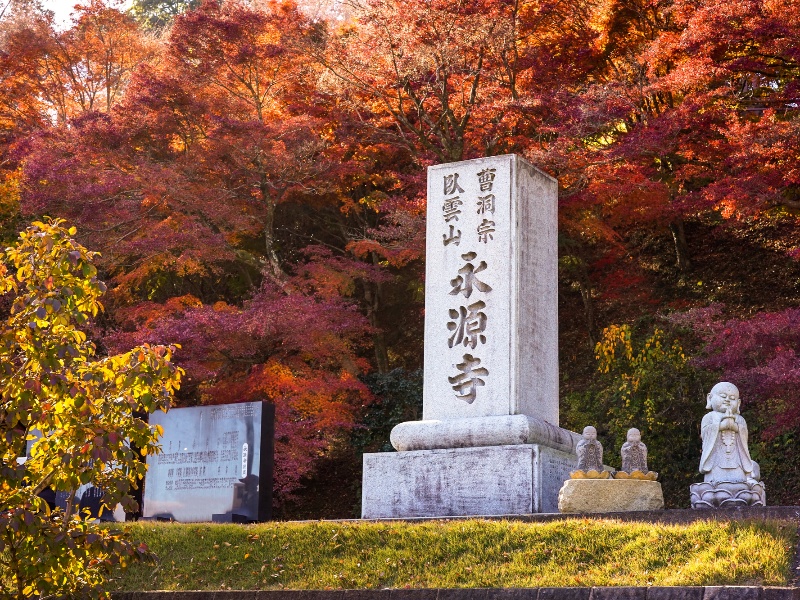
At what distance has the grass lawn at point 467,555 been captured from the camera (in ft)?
19.9

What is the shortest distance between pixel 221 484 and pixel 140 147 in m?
6.65

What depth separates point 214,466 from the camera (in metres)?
11.2

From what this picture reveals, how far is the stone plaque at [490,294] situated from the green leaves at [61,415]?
371 centimetres

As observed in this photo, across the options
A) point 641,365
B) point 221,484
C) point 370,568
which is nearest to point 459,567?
point 370,568

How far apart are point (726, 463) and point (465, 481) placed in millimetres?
2107

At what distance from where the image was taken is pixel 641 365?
1386 centimetres

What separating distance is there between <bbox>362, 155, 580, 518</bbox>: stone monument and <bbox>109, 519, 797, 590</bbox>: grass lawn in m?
0.88

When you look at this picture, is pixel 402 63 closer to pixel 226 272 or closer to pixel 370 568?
pixel 226 272

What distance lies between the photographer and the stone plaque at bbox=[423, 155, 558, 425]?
8.98 m

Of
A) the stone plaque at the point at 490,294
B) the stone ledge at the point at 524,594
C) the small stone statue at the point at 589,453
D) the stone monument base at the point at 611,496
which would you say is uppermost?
the stone plaque at the point at 490,294

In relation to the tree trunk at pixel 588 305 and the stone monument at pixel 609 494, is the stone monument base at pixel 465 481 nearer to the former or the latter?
the stone monument at pixel 609 494

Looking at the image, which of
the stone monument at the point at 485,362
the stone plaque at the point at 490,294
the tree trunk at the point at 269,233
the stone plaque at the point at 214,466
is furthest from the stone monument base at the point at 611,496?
the tree trunk at the point at 269,233

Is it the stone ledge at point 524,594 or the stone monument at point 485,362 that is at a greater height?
the stone monument at point 485,362

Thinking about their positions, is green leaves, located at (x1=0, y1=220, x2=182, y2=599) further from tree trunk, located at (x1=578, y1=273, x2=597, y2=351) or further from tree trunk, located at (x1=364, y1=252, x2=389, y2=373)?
tree trunk, located at (x1=578, y1=273, x2=597, y2=351)
